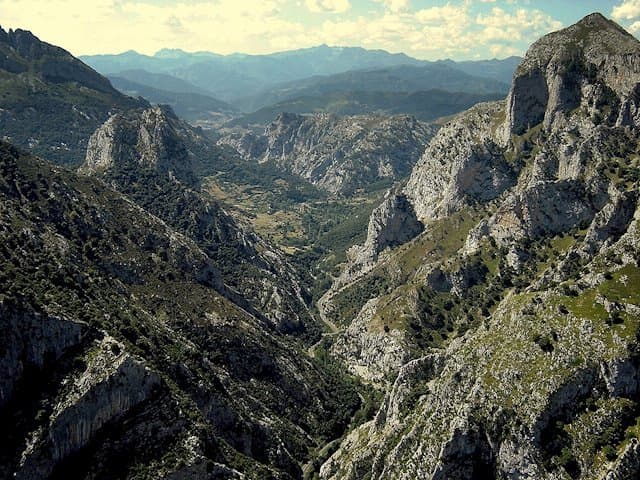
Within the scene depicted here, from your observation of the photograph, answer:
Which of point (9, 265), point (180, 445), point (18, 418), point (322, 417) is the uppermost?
point (9, 265)

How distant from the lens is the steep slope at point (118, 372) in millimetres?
108438

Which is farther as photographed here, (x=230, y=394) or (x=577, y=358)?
(x=230, y=394)

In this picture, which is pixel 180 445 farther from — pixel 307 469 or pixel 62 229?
pixel 62 229

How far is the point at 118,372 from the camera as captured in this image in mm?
113875

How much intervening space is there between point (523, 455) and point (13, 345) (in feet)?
316

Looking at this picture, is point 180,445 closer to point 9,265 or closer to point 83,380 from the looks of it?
point 83,380

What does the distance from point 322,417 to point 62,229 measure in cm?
10102

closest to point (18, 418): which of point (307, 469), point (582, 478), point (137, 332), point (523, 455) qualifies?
point (137, 332)

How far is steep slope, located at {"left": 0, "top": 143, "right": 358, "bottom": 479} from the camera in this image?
108 m

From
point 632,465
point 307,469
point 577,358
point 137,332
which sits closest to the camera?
point 632,465

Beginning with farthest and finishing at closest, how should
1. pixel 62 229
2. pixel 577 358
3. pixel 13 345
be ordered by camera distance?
1. pixel 62 229
2. pixel 577 358
3. pixel 13 345

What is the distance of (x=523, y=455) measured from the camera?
112 metres

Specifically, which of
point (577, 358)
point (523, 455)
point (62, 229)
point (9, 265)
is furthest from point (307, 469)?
point (62, 229)

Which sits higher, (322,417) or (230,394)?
(230,394)
